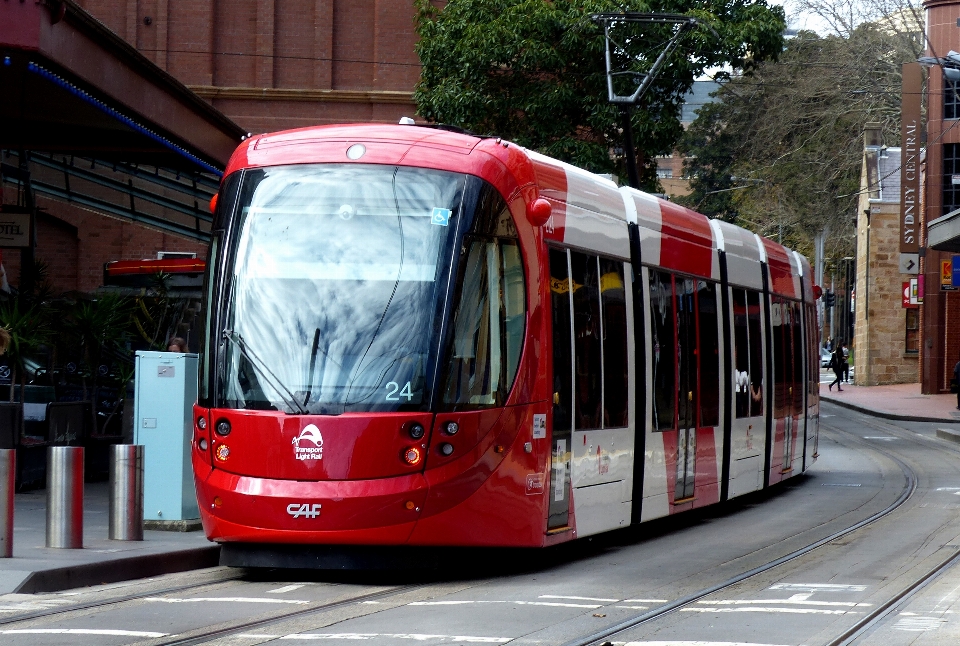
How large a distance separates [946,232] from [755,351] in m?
22.1

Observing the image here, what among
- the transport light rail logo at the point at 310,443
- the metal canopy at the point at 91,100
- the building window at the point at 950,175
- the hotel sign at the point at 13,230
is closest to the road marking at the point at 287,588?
the transport light rail logo at the point at 310,443

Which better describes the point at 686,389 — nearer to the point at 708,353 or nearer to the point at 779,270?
the point at 708,353

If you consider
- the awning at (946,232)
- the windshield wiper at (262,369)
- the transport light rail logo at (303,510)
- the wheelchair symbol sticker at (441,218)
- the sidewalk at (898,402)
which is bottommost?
the sidewalk at (898,402)

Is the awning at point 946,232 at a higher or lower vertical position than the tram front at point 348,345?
higher

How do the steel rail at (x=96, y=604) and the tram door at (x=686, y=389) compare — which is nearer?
the steel rail at (x=96, y=604)

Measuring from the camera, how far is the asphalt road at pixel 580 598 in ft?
25.1

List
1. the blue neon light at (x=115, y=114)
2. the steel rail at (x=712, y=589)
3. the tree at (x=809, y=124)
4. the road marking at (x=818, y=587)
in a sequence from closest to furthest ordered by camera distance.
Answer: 1. the steel rail at (x=712, y=589)
2. the road marking at (x=818, y=587)
3. the blue neon light at (x=115, y=114)
4. the tree at (x=809, y=124)

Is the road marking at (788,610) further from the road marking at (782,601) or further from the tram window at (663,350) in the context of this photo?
the tram window at (663,350)

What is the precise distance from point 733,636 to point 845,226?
215ft

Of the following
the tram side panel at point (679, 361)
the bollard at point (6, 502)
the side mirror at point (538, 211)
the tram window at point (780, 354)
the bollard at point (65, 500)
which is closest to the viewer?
the bollard at point (6, 502)

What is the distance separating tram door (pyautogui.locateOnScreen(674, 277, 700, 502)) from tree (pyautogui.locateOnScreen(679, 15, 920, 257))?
1366 inches

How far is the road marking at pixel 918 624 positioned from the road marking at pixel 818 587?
3.67 feet

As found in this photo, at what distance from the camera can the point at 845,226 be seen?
7081cm

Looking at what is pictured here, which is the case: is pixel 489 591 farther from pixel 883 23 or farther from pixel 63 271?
pixel 883 23
